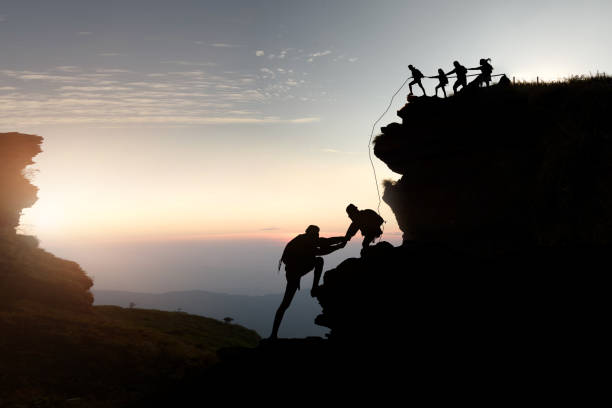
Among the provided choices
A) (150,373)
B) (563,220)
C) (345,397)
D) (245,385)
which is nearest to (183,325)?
(150,373)

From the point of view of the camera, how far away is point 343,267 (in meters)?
9.25

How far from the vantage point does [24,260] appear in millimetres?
27797

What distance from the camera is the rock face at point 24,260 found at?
931 inches

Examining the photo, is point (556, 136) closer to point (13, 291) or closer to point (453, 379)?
point (453, 379)

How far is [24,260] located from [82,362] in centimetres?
2140

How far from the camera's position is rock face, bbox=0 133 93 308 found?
23.7 metres

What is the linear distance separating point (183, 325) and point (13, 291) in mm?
11401

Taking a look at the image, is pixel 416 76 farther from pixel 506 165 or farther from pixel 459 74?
pixel 506 165

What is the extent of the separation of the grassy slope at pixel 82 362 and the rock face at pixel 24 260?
5080 millimetres

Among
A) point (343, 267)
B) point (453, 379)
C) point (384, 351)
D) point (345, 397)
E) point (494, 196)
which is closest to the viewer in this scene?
point (453, 379)

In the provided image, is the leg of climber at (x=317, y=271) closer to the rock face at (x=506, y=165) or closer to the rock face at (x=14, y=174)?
the rock face at (x=506, y=165)

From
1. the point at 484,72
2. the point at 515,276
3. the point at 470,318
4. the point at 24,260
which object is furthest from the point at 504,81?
the point at 24,260

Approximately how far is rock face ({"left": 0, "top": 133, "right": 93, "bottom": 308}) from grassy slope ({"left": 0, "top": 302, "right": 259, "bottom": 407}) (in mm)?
5080

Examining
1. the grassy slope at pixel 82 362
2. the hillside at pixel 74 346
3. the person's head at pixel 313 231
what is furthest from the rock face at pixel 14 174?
the person's head at pixel 313 231
